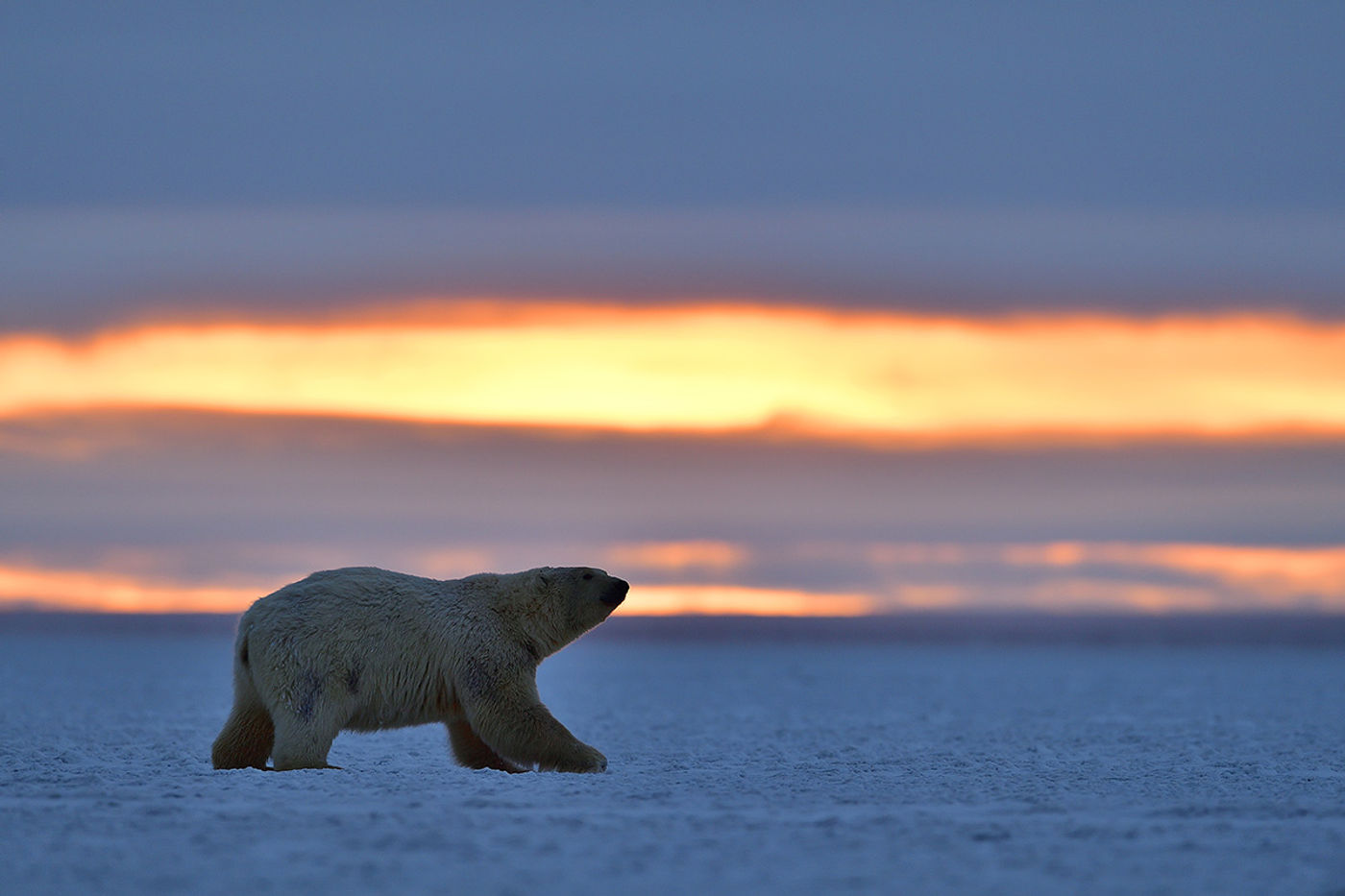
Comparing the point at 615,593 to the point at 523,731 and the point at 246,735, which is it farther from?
the point at 246,735

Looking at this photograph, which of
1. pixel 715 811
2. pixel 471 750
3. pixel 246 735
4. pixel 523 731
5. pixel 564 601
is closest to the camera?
pixel 715 811

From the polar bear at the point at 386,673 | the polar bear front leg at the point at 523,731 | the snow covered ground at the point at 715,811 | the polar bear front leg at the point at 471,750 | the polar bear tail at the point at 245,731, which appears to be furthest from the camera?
the polar bear front leg at the point at 471,750

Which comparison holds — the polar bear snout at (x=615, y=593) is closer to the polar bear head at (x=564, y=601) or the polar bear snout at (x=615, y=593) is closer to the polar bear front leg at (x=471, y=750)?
the polar bear head at (x=564, y=601)

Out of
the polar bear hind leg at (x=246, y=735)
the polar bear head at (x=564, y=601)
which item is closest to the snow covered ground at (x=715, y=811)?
the polar bear hind leg at (x=246, y=735)

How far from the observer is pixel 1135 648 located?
228ft

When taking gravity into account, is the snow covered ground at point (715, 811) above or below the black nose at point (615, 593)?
below

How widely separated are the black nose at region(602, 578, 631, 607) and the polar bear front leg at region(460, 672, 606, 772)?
123 centimetres

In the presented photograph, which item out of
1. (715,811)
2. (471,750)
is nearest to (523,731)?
(471,750)

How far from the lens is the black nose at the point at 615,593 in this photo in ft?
46.1

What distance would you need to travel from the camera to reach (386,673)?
12906 millimetres

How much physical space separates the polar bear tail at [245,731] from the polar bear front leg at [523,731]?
1.55m

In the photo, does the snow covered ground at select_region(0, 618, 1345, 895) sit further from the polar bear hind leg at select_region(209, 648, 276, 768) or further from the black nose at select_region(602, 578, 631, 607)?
the black nose at select_region(602, 578, 631, 607)

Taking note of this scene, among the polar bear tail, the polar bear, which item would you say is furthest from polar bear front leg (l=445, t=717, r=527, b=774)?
the polar bear tail

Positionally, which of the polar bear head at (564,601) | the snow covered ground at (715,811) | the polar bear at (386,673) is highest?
the polar bear head at (564,601)
